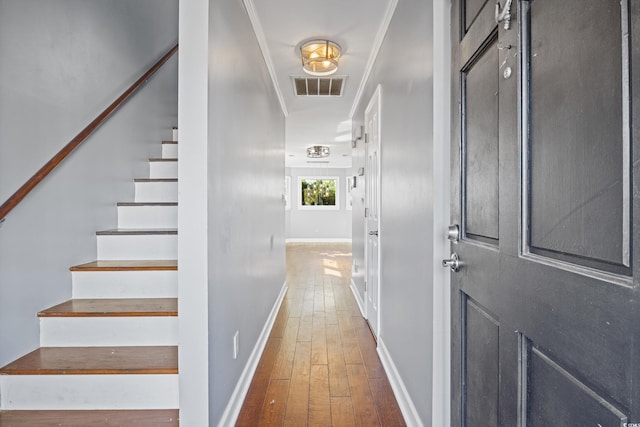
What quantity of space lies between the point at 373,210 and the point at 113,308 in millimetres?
2026

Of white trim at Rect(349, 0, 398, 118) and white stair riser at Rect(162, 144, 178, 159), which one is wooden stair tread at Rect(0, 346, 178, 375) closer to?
white stair riser at Rect(162, 144, 178, 159)

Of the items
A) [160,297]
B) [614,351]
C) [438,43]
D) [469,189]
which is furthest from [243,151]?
[614,351]

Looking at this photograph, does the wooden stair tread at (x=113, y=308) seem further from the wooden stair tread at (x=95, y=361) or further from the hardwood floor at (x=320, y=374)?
the hardwood floor at (x=320, y=374)

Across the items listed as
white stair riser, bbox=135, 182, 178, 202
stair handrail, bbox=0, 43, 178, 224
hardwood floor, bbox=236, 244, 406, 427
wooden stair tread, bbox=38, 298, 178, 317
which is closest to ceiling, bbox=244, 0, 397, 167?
stair handrail, bbox=0, 43, 178, 224

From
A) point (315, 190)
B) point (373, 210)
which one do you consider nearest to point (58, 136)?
point (373, 210)

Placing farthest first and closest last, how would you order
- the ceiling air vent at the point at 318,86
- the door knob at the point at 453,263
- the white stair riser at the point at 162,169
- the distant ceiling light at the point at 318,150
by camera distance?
the distant ceiling light at the point at 318,150, the ceiling air vent at the point at 318,86, the white stair riser at the point at 162,169, the door knob at the point at 453,263

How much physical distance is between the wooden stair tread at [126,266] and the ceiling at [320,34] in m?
1.73

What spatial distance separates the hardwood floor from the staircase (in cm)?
54

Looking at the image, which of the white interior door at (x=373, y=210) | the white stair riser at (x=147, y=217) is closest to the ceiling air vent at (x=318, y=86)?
the white interior door at (x=373, y=210)

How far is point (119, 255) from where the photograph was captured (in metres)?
2.26

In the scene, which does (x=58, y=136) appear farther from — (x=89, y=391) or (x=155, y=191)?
(x=89, y=391)

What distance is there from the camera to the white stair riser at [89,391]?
4.99ft

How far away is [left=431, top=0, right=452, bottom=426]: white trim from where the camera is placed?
126cm

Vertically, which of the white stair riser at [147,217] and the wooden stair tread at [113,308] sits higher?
the white stair riser at [147,217]
